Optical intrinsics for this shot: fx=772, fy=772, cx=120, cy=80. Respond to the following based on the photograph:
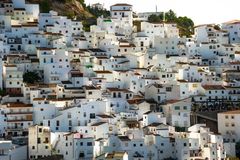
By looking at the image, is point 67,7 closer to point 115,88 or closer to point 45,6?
point 45,6

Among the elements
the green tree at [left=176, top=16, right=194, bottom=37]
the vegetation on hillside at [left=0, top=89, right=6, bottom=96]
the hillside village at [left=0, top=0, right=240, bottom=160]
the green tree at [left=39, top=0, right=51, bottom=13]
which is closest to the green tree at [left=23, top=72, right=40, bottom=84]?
the hillside village at [left=0, top=0, right=240, bottom=160]

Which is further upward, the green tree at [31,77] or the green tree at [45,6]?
the green tree at [45,6]

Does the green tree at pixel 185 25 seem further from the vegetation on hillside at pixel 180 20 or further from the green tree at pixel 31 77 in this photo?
the green tree at pixel 31 77

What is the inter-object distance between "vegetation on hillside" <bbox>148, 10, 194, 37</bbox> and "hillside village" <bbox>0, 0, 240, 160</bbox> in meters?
4.23

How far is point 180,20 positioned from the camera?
7550 centimetres

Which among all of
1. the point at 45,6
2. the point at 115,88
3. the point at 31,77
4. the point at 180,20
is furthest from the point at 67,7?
the point at 115,88

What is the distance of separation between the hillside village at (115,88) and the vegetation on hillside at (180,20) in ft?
13.9

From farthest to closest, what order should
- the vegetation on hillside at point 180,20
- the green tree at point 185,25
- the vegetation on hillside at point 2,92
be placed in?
1. the green tree at point 185,25
2. the vegetation on hillside at point 180,20
3. the vegetation on hillside at point 2,92

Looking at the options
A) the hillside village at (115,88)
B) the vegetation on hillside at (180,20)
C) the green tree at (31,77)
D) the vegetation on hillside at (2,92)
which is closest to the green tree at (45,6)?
the hillside village at (115,88)

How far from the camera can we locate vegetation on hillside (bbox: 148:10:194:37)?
70.0 m

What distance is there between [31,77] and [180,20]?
89.2ft

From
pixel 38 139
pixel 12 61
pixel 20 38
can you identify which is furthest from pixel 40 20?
pixel 38 139

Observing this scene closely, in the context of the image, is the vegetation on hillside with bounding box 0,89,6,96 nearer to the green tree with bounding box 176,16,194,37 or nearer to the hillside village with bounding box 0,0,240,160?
the hillside village with bounding box 0,0,240,160

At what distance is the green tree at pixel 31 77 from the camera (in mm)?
51438
